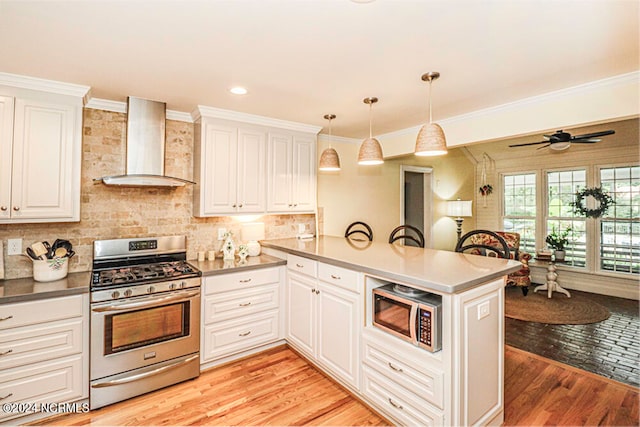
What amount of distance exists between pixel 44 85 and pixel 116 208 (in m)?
1.09

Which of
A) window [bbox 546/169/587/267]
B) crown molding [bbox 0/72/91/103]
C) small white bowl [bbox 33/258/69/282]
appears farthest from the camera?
window [bbox 546/169/587/267]

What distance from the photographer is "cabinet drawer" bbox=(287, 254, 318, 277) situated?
2.75 metres

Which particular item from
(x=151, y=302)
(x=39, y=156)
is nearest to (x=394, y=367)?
(x=151, y=302)

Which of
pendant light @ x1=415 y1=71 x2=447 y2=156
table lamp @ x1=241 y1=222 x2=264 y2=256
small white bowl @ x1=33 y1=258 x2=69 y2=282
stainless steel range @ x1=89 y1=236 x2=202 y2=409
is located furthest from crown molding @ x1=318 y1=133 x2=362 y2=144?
small white bowl @ x1=33 y1=258 x2=69 y2=282

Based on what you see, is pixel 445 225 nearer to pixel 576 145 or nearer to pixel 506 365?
pixel 576 145

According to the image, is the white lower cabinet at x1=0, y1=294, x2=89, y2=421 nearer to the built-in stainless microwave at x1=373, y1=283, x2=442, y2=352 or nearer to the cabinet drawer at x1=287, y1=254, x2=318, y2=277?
the cabinet drawer at x1=287, y1=254, x2=318, y2=277

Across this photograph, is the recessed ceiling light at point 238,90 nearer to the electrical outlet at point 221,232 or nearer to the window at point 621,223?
the electrical outlet at point 221,232

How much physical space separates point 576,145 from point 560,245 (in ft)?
5.77

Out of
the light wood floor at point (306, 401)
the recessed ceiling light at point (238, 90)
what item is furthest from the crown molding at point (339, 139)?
the light wood floor at point (306, 401)

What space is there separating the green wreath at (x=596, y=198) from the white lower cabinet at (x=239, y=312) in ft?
17.8

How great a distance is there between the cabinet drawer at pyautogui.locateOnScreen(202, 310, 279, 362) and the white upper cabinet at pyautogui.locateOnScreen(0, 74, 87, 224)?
1494 mm

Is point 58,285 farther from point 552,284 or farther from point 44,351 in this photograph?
point 552,284

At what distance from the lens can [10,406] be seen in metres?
2.07

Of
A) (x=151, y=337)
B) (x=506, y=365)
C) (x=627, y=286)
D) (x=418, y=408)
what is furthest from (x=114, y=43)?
(x=627, y=286)
